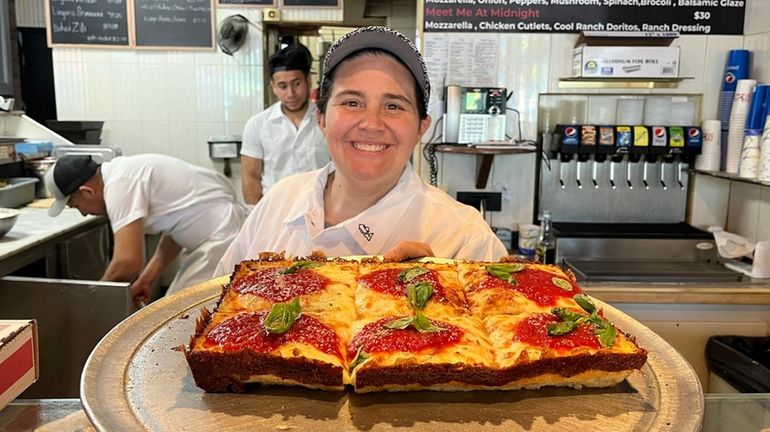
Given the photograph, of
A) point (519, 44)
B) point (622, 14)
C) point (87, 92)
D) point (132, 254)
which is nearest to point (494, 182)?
point (519, 44)

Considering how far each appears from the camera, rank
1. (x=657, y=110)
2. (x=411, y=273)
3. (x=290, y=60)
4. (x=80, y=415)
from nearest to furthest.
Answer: (x=80, y=415) → (x=411, y=273) → (x=657, y=110) → (x=290, y=60)

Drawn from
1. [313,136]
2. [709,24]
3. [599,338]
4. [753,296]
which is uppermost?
[709,24]

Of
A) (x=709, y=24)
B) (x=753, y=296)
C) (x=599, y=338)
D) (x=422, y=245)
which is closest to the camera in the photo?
(x=599, y=338)

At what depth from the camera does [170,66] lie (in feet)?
14.5

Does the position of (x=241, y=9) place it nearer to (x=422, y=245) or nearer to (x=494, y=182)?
(x=494, y=182)

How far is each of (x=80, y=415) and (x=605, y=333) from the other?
92 centimetres

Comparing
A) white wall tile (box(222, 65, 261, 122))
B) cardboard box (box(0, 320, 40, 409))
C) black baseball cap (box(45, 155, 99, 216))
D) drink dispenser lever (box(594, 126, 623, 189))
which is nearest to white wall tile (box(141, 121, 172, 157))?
white wall tile (box(222, 65, 261, 122))

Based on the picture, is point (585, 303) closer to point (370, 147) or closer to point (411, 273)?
point (411, 273)

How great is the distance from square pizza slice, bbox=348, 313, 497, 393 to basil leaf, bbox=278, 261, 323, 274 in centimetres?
29

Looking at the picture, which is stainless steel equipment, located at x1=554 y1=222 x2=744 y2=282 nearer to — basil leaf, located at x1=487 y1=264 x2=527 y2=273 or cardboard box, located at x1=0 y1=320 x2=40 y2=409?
basil leaf, located at x1=487 y1=264 x2=527 y2=273

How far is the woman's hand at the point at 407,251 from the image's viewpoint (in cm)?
146

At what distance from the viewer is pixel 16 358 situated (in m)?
1.00

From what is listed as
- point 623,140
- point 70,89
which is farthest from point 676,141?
point 70,89

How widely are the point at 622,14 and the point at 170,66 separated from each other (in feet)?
10.4
